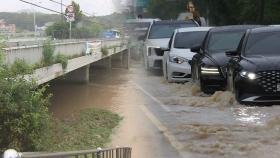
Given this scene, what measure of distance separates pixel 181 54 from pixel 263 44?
6.96 m

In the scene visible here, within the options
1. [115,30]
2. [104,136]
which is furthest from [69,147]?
[115,30]

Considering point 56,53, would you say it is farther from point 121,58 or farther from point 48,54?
point 121,58

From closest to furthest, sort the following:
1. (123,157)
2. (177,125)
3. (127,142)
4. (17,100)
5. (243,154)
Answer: (123,157), (243,154), (17,100), (127,142), (177,125)

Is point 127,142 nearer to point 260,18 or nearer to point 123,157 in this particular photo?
point 123,157

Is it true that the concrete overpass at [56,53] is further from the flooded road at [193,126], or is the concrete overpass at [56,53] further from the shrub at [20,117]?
the shrub at [20,117]

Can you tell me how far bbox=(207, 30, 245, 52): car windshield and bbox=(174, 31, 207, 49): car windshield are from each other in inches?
127

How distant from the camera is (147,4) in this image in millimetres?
83000

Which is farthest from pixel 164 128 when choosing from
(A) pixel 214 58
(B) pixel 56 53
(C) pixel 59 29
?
(C) pixel 59 29

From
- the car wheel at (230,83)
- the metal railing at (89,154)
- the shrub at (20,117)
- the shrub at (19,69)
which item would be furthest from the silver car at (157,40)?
the metal railing at (89,154)

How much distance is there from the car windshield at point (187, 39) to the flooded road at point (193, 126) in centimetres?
373

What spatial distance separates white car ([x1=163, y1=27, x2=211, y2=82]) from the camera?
59.4ft

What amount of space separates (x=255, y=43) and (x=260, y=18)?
103ft

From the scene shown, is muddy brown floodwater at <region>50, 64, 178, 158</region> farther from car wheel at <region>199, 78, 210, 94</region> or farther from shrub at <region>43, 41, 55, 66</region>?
car wheel at <region>199, 78, 210, 94</region>

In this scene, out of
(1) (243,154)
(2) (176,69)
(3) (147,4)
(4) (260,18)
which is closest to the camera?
(1) (243,154)
